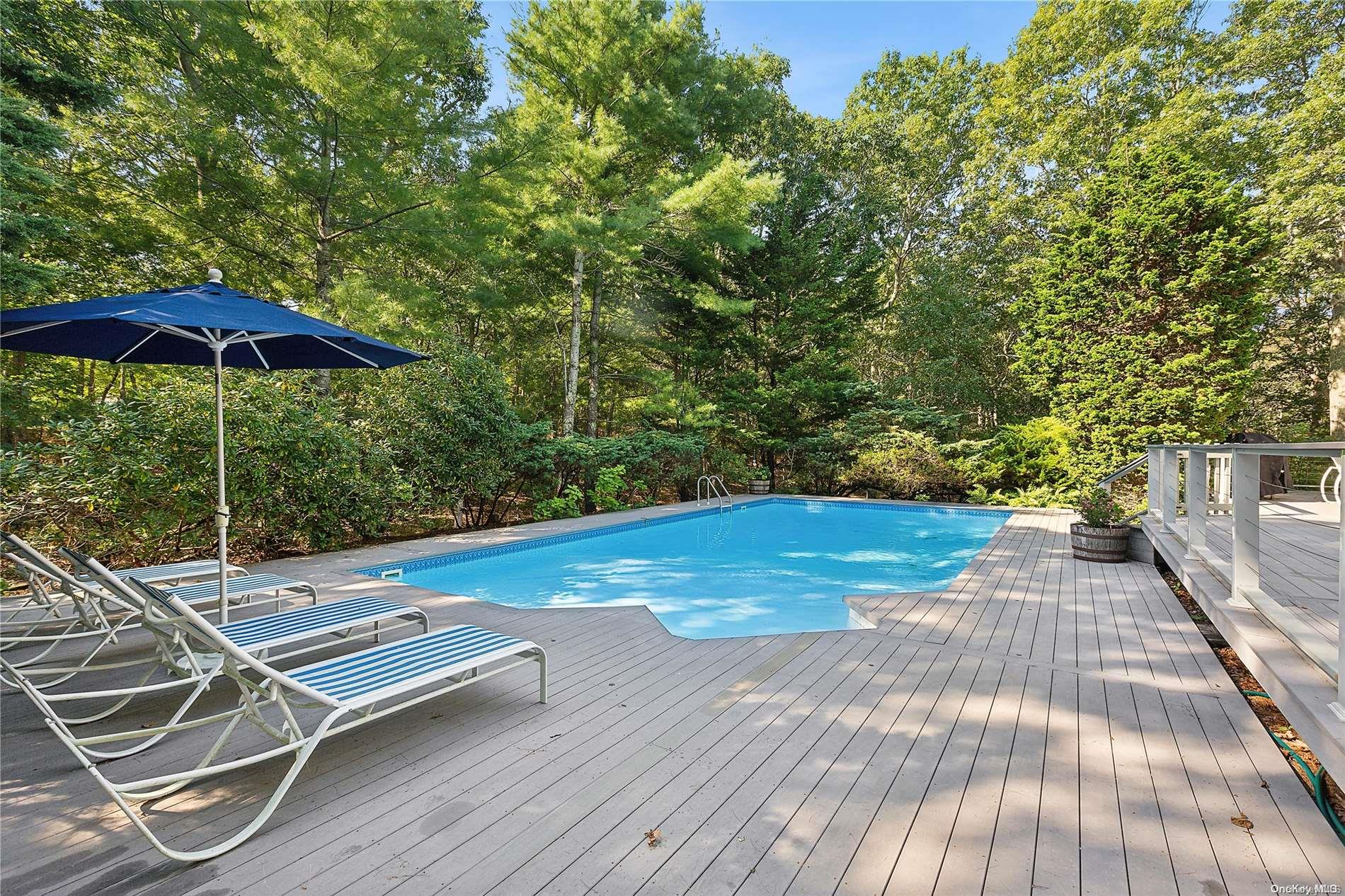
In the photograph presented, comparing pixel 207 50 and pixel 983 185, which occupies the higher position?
pixel 983 185

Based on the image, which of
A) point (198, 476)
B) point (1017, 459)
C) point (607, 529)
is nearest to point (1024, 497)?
point (1017, 459)

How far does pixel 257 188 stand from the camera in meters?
8.05

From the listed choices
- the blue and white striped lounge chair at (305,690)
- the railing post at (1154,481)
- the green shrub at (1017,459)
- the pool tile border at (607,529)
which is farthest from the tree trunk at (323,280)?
the green shrub at (1017,459)

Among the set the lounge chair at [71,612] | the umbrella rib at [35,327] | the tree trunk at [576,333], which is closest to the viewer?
the umbrella rib at [35,327]

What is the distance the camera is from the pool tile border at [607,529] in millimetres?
6002

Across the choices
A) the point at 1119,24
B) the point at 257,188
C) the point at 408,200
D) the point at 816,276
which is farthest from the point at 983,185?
the point at 257,188

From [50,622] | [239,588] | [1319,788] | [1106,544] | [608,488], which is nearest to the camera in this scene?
[1319,788]

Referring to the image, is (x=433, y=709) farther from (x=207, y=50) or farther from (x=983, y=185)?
(x=983, y=185)

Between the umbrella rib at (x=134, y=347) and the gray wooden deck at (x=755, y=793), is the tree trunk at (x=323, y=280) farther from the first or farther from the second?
the gray wooden deck at (x=755, y=793)

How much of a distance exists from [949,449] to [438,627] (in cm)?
1110

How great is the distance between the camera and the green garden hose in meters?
1.83

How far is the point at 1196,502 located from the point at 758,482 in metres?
9.58

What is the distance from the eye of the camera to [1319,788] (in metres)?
2.00

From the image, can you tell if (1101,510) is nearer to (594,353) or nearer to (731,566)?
(731,566)
